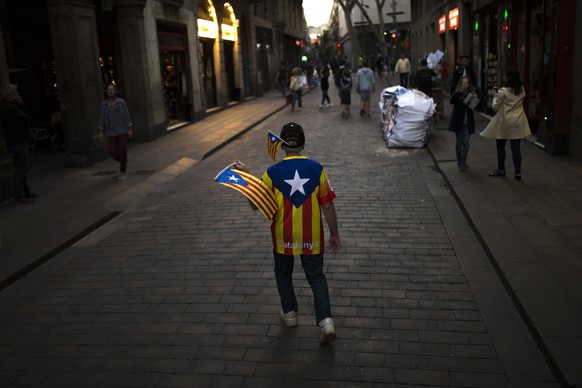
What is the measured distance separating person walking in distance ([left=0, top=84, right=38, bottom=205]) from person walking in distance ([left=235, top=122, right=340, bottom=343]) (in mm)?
6421

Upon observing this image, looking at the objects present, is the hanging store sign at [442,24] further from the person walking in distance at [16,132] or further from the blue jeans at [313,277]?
the blue jeans at [313,277]

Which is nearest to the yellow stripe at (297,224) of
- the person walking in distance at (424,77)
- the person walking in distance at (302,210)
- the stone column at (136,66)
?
the person walking in distance at (302,210)

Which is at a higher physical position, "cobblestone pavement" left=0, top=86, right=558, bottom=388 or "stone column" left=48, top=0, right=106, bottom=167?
"stone column" left=48, top=0, right=106, bottom=167

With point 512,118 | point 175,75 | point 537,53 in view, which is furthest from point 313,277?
point 175,75

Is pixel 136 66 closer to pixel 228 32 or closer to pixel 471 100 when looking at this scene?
pixel 471 100

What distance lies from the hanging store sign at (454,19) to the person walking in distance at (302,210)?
818 inches

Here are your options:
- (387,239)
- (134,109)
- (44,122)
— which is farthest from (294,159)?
(44,122)

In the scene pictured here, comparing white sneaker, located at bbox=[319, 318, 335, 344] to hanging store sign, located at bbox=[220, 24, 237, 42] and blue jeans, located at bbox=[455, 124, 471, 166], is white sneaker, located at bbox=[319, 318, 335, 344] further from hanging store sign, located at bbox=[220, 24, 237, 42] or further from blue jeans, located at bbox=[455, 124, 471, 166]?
hanging store sign, located at bbox=[220, 24, 237, 42]

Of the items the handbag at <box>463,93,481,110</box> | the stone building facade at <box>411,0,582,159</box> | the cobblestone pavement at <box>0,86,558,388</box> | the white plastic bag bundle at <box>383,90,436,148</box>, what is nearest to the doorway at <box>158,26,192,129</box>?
the white plastic bag bundle at <box>383,90,436,148</box>

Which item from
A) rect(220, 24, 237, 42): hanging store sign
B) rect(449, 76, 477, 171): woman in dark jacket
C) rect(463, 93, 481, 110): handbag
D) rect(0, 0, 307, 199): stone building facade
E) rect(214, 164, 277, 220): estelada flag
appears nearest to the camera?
rect(214, 164, 277, 220): estelada flag

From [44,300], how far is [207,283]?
163 centimetres

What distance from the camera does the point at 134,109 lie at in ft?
53.2

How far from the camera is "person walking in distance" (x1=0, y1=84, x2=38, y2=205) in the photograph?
9.26 metres

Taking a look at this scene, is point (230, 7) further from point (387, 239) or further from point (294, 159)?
point (294, 159)
